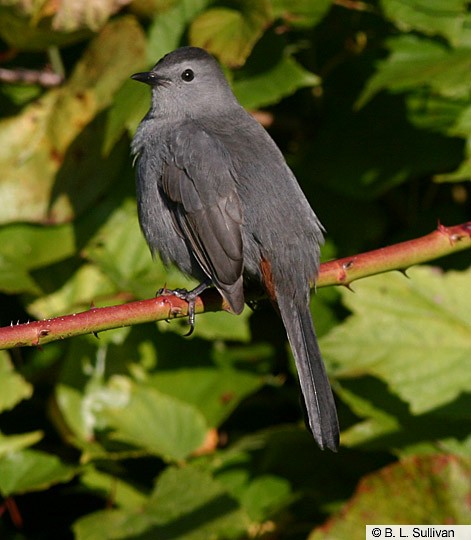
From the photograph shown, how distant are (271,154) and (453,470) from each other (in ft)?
5.07

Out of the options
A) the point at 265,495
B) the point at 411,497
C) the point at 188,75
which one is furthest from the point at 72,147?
the point at 411,497

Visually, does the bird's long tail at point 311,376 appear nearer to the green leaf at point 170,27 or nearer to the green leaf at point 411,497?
the green leaf at point 411,497

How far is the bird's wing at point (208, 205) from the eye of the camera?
12.2 feet

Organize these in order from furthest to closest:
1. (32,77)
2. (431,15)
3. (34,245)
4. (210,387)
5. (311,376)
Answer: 1. (32,77)
2. (210,387)
3. (34,245)
4. (431,15)
5. (311,376)

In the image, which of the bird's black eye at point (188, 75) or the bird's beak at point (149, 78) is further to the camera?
the bird's black eye at point (188, 75)

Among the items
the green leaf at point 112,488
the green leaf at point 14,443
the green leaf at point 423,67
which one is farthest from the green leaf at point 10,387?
the green leaf at point 423,67

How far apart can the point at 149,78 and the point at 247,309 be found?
1.18 meters

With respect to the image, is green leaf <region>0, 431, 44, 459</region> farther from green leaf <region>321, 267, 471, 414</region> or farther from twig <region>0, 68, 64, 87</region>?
twig <region>0, 68, 64, 87</region>

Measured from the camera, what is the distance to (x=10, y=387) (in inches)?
169

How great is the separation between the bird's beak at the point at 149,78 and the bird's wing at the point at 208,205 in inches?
13.1

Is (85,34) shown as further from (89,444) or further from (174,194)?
(89,444)

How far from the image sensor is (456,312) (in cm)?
428

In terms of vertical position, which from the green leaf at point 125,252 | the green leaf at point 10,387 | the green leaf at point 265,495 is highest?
the green leaf at point 125,252

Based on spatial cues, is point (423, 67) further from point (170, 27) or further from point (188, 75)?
point (170, 27)
